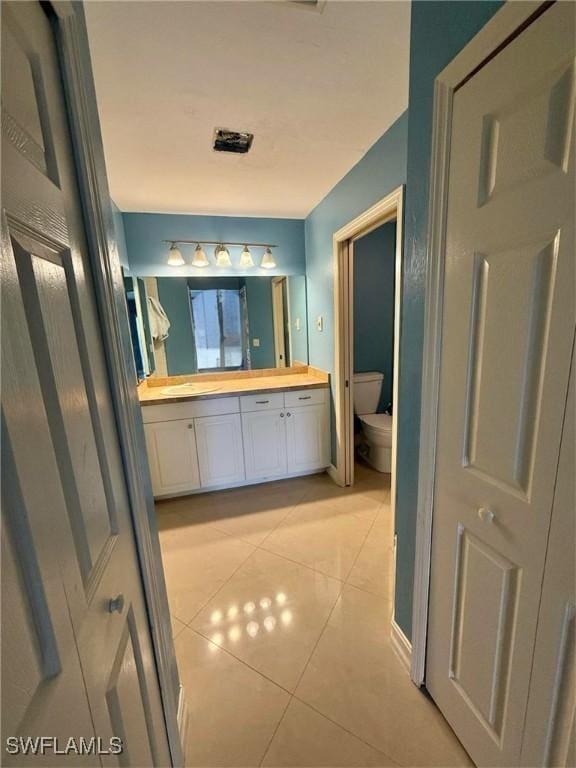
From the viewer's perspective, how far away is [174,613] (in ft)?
5.13

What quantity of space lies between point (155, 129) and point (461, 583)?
2.25 m

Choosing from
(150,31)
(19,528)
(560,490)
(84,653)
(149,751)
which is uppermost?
(150,31)

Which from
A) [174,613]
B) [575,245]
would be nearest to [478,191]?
[575,245]

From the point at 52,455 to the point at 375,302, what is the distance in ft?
10.6

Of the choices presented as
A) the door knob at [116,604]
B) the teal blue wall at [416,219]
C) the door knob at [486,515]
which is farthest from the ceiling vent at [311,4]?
the door knob at [116,604]

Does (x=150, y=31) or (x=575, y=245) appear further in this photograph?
(x=150, y=31)

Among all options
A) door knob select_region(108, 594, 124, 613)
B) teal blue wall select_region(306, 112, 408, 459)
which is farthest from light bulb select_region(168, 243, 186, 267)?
door knob select_region(108, 594, 124, 613)

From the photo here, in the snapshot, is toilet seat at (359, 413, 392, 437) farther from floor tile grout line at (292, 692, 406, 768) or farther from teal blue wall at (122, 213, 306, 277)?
floor tile grout line at (292, 692, 406, 768)

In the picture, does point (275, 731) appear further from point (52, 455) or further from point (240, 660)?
point (52, 455)

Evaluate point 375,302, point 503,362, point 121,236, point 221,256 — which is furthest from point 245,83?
point 375,302

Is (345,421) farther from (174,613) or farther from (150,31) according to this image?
(150,31)

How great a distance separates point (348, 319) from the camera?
2373 mm

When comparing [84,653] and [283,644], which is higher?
[84,653]

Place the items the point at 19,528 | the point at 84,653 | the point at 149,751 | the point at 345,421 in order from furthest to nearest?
the point at 345,421 < the point at 149,751 < the point at 84,653 < the point at 19,528
